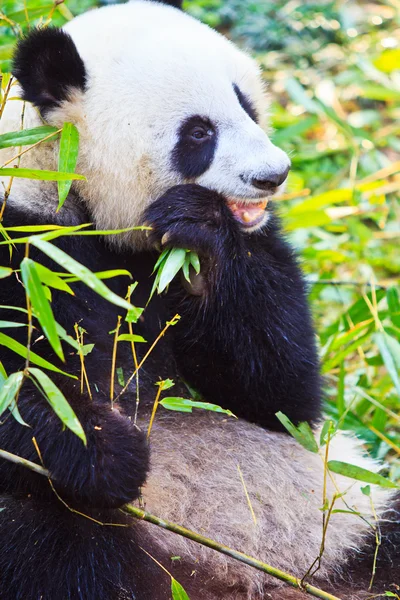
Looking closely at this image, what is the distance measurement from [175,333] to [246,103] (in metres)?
0.84

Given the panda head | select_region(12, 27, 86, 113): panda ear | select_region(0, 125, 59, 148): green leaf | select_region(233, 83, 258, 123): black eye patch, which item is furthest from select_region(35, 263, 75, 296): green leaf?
select_region(233, 83, 258, 123): black eye patch

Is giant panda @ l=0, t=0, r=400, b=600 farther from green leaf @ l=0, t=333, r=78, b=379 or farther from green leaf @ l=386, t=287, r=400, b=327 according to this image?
green leaf @ l=386, t=287, r=400, b=327

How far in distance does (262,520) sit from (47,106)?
1521 millimetres

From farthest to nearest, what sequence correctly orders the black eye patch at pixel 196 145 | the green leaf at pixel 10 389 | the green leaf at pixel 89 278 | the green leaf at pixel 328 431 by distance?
1. the black eye patch at pixel 196 145
2. the green leaf at pixel 328 431
3. the green leaf at pixel 10 389
4. the green leaf at pixel 89 278

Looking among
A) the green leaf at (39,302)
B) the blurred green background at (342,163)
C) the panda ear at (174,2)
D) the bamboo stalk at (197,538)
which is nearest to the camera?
the green leaf at (39,302)

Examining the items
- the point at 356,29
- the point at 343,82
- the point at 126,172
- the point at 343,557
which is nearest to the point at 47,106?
the point at 126,172

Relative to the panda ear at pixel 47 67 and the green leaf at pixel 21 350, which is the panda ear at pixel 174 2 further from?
the green leaf at pixel 21 350

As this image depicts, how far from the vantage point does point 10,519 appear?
2.38m

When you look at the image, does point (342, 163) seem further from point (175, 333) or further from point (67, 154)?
point (67, 154)

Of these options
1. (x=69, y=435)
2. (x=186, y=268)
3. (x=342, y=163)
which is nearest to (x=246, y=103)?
(x=186, y=268)

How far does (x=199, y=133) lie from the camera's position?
2.69 meters

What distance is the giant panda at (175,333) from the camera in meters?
2.37

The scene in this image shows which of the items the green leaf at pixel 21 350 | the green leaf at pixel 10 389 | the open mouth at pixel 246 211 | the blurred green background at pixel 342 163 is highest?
the green leaf at pixel 10 389

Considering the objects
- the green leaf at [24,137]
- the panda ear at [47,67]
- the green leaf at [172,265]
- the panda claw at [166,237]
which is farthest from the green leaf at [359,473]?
the panda ear at [47,67]
